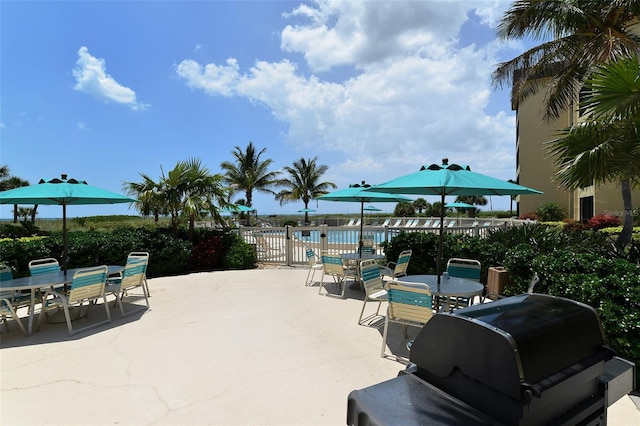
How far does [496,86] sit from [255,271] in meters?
10.8

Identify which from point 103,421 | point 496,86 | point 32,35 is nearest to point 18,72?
point 32,35

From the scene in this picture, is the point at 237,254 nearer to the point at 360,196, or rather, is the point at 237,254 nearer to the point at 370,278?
the point at 360,196

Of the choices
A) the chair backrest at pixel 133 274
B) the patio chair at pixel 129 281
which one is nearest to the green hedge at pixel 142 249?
the patio chair at pixel 129 281

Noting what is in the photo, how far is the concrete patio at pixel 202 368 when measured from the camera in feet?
8.91

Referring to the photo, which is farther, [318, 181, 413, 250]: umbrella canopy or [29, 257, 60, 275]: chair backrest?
[318, 181, 413, 250]: umbrella canopy

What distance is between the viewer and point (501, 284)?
5000 mm

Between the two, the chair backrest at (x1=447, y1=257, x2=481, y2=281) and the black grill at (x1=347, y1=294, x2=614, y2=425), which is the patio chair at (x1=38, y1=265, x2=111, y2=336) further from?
the chair backrest at (x1=447, y1=257, x2=481, y2=281)

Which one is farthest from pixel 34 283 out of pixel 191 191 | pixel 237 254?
pixel 237 254

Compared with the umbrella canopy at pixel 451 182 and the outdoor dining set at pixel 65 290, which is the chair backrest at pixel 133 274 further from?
the umbrella canopy at pixel 451 182

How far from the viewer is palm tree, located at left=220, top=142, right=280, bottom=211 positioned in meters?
25.7

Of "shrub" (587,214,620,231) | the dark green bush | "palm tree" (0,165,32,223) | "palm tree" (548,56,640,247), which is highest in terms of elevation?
"palm tree" (0,165,32,223)

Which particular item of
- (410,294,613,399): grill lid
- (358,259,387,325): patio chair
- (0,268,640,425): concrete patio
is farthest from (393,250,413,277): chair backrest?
(410,294,613,399): grill lid

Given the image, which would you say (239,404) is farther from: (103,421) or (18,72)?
(18,72)

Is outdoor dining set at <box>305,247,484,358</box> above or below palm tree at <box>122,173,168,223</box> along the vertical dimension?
below
